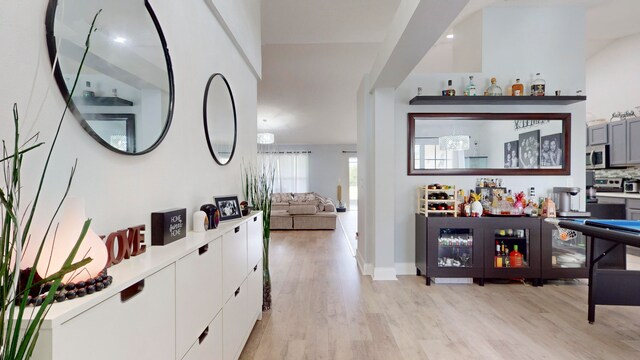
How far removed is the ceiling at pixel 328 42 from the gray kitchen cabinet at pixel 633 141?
1.37 m

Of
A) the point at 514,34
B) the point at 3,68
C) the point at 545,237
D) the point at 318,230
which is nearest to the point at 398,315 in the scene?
the point at 545,237

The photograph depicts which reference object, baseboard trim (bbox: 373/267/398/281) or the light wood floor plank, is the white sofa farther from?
baseboard trim (bbox: 373/267/398/281)

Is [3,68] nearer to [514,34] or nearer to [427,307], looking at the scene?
[427,307]

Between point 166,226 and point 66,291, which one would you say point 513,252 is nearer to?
point 166,226

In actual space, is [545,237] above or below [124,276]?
below

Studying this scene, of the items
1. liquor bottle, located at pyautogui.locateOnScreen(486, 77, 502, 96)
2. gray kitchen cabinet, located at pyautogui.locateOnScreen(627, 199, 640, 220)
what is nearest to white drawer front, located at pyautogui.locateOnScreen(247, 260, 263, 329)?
liquor bottle, located at pyautogui.locateOnScreen(486, 77, 502, 96)

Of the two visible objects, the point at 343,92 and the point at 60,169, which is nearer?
the point at 60,169

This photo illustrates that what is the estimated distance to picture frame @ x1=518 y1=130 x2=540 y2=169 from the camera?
3.50 metres

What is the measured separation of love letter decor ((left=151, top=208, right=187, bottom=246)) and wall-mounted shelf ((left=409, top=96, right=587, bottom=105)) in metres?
2.84

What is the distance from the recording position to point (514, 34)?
11.5 ft

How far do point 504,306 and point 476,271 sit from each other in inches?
19.7

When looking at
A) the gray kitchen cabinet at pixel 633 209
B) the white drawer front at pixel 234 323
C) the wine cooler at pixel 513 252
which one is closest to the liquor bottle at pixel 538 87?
the wine cooler at pixel 513 252

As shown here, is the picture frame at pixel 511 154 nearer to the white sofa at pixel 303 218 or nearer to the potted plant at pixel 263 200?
the potted plant at pixel 263 200

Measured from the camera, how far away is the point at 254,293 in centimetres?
216
